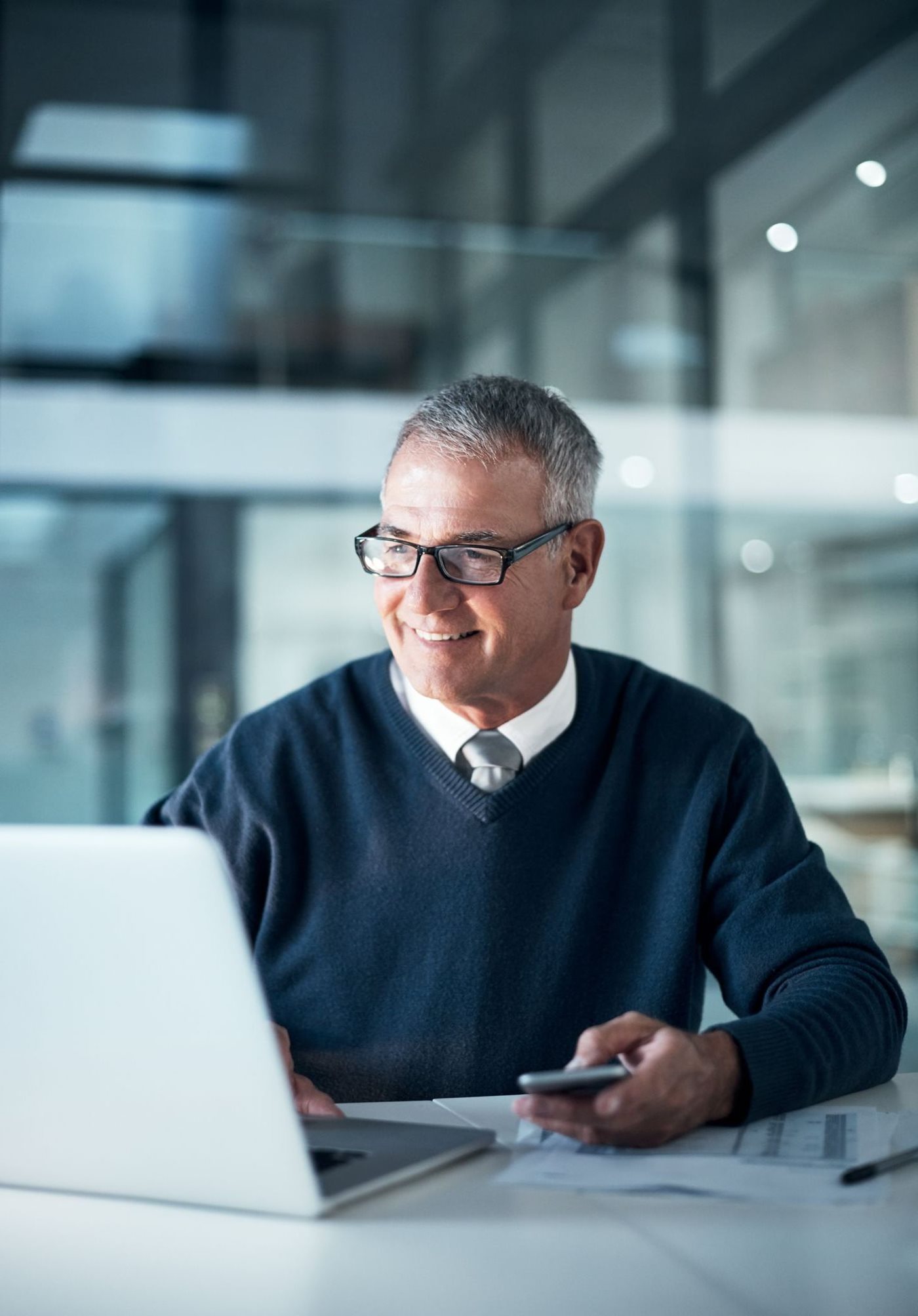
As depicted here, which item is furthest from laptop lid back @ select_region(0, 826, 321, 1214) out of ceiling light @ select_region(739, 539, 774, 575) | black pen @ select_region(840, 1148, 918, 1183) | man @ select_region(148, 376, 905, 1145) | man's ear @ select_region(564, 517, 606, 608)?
ceiling light @ select_region(739, 539, 774, 575)

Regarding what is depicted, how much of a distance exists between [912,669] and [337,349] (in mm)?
1906

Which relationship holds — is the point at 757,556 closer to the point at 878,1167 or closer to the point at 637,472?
the point at 637,472

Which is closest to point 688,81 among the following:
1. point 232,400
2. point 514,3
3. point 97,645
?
point 514,3

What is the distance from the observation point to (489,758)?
1.62 metres

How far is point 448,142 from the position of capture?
4.22 meters

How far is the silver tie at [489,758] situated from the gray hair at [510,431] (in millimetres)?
242

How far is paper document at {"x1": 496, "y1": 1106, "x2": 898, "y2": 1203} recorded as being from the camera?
93cm

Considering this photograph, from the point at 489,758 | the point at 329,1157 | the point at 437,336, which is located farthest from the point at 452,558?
the point at 437,336

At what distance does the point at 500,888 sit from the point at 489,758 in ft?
0.55

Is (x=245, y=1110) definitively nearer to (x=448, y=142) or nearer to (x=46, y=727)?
(x=46, y=727)

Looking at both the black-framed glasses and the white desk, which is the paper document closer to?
the white desk

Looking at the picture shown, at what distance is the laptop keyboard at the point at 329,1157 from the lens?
0.95 metres

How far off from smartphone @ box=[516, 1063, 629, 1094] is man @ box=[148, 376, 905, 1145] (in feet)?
1.47

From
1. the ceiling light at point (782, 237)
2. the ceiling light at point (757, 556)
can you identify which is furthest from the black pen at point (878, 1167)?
the ceiling light at point (782, 237)
